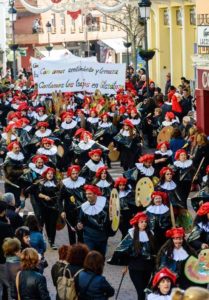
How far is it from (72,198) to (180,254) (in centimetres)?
488

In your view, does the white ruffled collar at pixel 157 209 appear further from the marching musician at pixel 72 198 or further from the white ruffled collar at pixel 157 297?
the white ruffled collar at pixel 157 297

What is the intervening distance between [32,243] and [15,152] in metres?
7.31

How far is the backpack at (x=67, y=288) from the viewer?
43.8 ft

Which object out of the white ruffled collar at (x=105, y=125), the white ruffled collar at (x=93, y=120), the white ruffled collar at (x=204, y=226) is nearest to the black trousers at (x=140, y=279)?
the white ruffled collar at (x=204, y=226)

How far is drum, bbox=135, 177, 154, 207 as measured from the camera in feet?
63.9

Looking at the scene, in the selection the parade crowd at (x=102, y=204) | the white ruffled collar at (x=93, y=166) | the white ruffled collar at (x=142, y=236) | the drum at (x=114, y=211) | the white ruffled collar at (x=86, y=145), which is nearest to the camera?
the parade crowd at (x=102, y=204)

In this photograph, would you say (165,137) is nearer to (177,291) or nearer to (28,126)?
(28,126)

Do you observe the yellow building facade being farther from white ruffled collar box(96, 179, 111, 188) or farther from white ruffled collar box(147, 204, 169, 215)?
white ruffled collar box(147, 204, 169, 215)

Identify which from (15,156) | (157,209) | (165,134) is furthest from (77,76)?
(157,209)

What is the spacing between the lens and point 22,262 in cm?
1378

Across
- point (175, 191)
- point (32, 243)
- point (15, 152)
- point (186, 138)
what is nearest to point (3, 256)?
point (32, 243)

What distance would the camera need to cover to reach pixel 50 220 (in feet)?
67.3

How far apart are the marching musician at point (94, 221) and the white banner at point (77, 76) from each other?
16127mm

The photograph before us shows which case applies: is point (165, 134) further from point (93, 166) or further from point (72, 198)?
point (72, 198)
